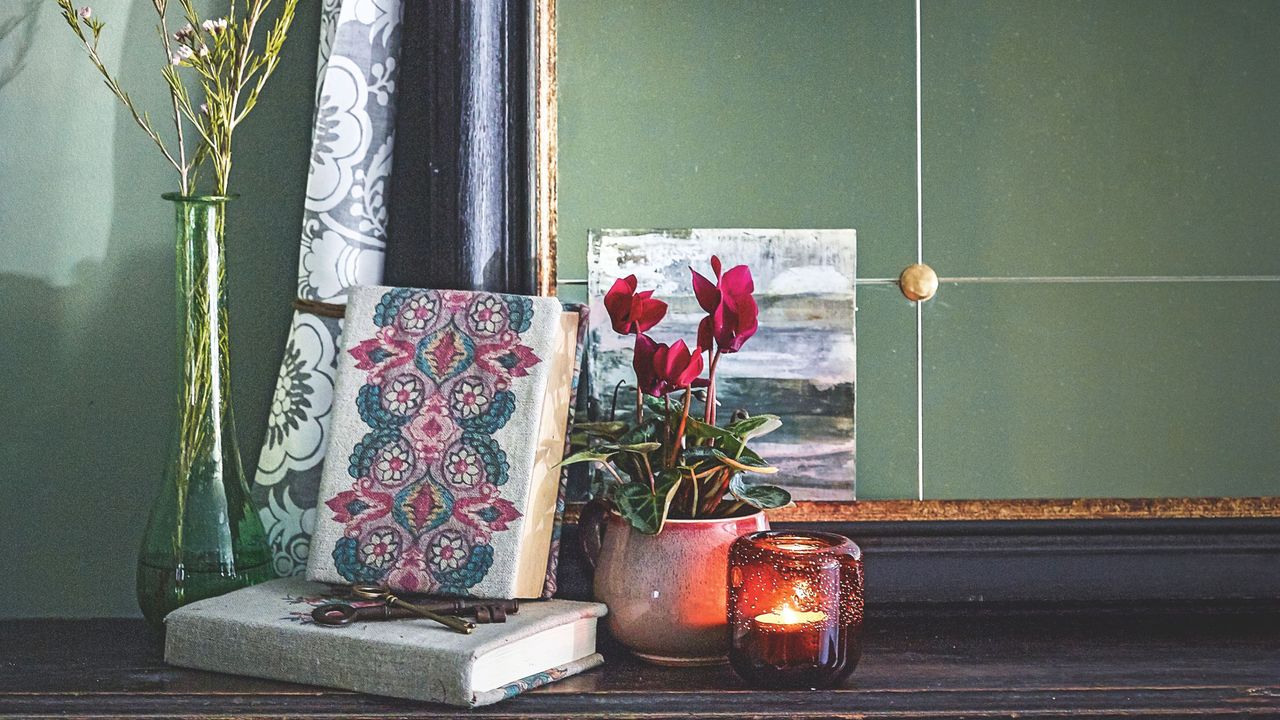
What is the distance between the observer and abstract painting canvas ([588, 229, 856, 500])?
1073mm

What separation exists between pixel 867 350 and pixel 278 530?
59 cm

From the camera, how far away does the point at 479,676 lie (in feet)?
2.63

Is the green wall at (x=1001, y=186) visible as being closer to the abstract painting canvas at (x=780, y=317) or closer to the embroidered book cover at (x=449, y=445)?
the abstract painting canvas at (x=780, y=317)

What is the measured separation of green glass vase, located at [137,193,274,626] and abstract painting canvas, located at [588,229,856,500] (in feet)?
1.13

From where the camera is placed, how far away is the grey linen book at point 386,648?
0.81m

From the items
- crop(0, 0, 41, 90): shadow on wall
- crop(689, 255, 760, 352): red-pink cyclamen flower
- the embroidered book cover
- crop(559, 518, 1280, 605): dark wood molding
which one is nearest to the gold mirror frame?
crop(559, 518, 1280, 605): dark wood molding

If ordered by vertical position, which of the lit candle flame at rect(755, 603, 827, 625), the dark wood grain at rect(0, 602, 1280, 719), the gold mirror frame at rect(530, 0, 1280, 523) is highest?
the gold mirror frame at rect(530, 0, 1280, 523)

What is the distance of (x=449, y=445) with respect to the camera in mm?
962

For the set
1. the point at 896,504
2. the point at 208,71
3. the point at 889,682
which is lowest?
the point at 889,682

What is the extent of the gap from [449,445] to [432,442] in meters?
0.02

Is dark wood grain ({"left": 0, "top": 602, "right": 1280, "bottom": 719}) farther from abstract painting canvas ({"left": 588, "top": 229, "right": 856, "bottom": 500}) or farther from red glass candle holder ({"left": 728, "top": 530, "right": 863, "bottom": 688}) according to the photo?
abstract painting canvas ({"left": 588, "top": 229, "right": 856, "bottom": 500})

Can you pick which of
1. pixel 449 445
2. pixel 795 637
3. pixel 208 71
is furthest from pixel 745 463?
pixel 208 71

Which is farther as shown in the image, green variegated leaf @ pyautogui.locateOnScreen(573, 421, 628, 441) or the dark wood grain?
green variegated leaf @ pyautogui.locateOnScreen(573, 421, 628, 441)

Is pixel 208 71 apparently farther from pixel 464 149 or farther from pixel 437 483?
pixel 437 483
